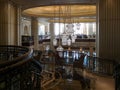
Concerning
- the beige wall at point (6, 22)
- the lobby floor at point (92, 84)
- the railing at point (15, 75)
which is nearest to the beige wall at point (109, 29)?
the lobby floor at point (92, 84)

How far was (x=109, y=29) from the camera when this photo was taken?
30.8ft

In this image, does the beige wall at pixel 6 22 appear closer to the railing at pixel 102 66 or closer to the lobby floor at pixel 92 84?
the lobby floor at pixel 92 84

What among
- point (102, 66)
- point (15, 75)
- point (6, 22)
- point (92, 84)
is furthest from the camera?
point (6, 22)

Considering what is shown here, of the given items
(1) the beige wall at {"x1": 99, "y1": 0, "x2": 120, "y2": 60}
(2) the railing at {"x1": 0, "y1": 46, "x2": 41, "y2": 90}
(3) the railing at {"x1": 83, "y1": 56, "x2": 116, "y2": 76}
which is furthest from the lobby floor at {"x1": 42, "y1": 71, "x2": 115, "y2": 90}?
(2) the railing at {"x1": 0, "y1": 46, "x2": 41, "y2": 90}

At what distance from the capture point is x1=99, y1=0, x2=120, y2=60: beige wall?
916cm

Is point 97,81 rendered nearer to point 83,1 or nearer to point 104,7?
point 104,7

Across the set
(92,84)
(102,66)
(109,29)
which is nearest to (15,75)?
(92,84)

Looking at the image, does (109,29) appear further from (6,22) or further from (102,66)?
(6,22)

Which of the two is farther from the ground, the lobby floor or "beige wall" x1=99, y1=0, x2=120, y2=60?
"beige wall" x1=99, y1=0, x2=120, y2=60

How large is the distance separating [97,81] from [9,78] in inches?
250

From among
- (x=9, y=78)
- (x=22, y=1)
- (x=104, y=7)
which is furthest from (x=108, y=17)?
(x=9, y=78)

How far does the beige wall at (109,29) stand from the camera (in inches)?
360

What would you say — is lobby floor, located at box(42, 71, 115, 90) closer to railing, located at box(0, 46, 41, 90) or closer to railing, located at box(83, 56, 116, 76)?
railing, located at box(83, 56, 116, 76)

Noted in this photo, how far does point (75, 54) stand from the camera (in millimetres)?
12336
